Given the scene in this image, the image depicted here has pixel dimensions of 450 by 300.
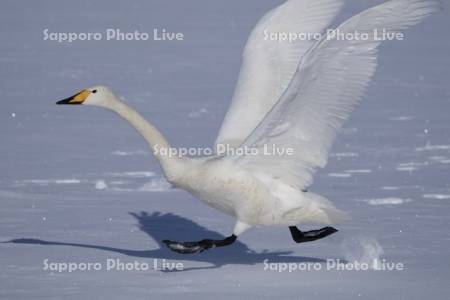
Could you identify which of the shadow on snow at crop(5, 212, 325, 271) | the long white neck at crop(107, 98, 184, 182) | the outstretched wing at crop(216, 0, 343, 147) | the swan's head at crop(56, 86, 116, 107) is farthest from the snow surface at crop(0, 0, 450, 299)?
the swan's head at crop(56, 86, 116, 107)

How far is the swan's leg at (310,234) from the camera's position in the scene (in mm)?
6844

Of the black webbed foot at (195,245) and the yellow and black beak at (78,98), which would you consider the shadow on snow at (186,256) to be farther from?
the yellow and black beak at (78,98)

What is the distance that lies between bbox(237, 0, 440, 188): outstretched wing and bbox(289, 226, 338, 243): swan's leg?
13.7 inches

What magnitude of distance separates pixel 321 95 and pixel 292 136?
35cm

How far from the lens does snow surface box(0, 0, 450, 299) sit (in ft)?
20.0

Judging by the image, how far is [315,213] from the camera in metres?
6.61

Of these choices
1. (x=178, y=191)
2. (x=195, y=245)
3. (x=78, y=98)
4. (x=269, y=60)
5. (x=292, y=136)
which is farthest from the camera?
(x=178, y=191)

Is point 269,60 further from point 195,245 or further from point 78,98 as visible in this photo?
point 195,245

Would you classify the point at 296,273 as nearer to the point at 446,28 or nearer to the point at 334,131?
the point at 334,131

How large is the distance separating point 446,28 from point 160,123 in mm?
9155

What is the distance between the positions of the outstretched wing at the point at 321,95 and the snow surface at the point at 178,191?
1.95 ft

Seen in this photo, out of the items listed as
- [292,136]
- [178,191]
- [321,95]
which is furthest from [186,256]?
[178,191]

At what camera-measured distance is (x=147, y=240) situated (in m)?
7.23

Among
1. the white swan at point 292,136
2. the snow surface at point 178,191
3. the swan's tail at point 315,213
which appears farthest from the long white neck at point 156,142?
the swan's tail at point 315,213
